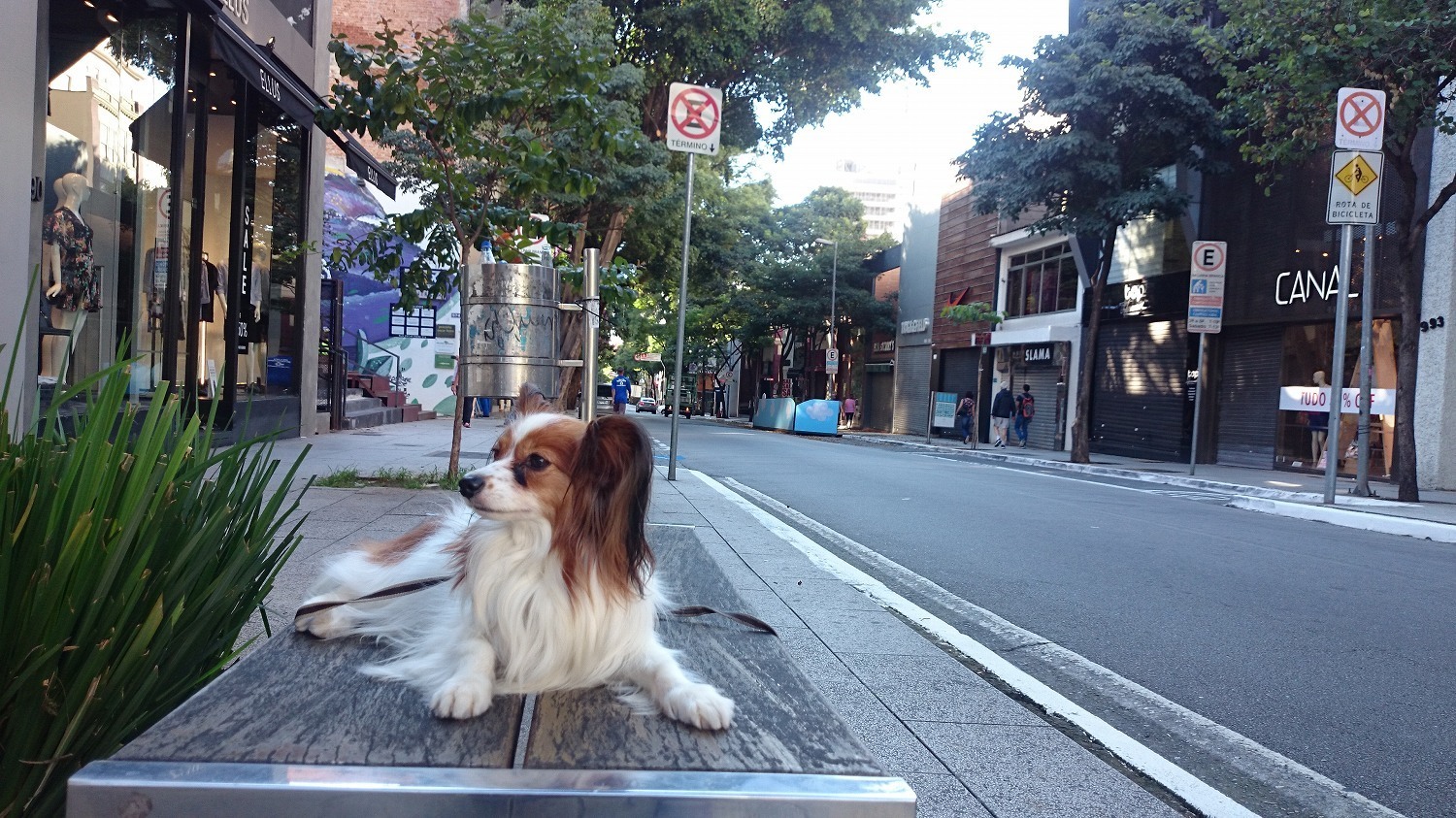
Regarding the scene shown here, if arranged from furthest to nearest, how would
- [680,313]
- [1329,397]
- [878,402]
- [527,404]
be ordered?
[878,402] < [1329,397] < [680,313] < [527,404]

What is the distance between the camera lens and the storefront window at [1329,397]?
16.7 meters

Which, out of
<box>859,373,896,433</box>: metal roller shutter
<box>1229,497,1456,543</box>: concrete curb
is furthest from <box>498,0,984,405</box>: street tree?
<box>859,373,896,433</box>: metal roller shutter

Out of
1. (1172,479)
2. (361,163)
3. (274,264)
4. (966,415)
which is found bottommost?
(1172,479)

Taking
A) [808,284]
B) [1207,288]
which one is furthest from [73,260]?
[808,284]

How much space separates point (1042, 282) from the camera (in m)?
29.6

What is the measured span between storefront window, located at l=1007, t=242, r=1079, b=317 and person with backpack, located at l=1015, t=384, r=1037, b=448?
2721 millimetres

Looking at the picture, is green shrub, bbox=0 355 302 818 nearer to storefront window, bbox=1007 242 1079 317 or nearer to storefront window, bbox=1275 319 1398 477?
storefront window, bbox=1275 319 1398 477

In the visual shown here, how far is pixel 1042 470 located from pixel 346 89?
46.1 feet

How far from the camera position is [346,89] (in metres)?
7.70

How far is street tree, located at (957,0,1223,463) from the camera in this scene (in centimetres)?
1909

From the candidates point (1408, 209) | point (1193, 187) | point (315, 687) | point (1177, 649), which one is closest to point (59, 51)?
point (315, 687)

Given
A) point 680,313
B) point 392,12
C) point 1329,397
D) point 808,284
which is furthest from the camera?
point 808,284

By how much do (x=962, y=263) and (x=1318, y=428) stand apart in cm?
1795

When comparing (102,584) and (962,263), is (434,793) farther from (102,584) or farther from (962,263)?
(962,263)
